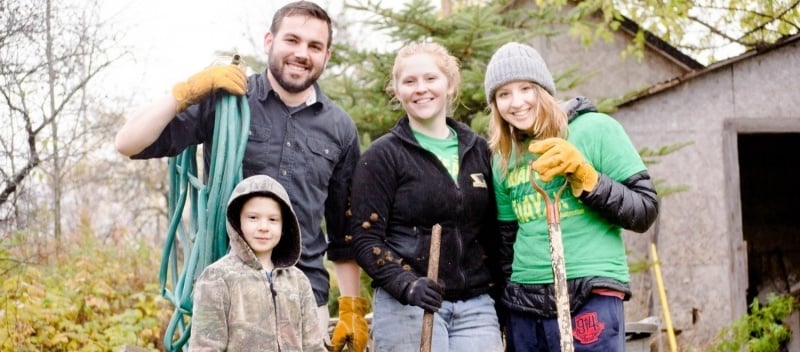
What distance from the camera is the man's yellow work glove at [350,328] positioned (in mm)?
3477

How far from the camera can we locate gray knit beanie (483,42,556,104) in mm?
3268

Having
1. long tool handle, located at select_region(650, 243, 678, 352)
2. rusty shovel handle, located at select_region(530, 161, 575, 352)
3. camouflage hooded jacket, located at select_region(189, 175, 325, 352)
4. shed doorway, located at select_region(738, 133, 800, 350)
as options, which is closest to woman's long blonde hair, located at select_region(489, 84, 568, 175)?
rusty shovel handle, located at select_region(530, 161, 575, 352)

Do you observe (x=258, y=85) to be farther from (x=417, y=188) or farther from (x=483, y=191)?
(x=483, y=191)

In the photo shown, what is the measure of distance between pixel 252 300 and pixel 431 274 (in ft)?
2.17

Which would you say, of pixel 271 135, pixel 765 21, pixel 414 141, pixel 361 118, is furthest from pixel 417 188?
pixel 765 21

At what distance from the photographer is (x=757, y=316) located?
7.75m

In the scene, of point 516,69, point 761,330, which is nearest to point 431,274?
point 516,69

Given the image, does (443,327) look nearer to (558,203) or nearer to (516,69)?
(558,203)

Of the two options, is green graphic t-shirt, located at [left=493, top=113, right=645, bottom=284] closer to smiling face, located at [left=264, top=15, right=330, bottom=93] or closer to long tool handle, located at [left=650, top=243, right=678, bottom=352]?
smiling face, located at [left=264, top=15, right=330, bottom=93]

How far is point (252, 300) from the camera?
2893 millimetres

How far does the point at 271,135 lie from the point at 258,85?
0.24m

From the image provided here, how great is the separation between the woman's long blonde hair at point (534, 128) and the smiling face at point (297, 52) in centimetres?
74

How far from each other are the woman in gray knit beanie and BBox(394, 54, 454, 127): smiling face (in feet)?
0.66

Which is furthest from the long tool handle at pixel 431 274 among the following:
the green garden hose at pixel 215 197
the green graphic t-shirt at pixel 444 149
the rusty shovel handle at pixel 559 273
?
the green garden hose at pixel 215 197
